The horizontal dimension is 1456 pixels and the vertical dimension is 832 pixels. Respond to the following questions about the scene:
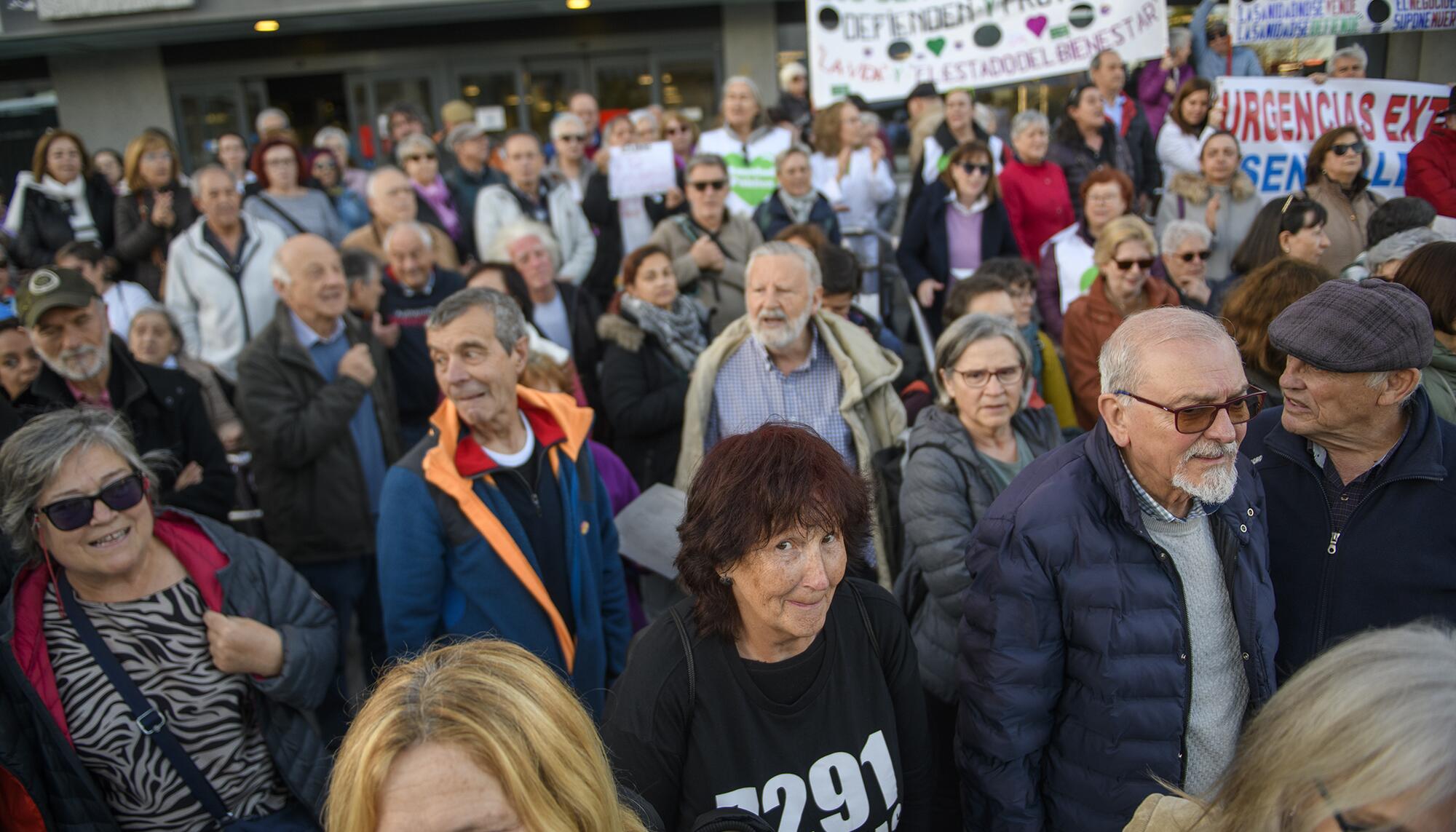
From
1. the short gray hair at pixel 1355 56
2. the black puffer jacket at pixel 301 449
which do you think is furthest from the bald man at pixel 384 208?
the short gray hair at pixel 1355 56

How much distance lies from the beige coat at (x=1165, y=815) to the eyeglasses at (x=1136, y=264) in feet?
11.7

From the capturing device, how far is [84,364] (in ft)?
12.2

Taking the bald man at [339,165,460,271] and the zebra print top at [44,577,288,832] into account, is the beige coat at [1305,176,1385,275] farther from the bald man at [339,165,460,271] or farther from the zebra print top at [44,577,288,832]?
the zebra print top at [44,577,288,832]

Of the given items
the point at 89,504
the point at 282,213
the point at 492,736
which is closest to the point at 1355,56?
the point at 492,736

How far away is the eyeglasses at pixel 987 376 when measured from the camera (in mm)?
3176

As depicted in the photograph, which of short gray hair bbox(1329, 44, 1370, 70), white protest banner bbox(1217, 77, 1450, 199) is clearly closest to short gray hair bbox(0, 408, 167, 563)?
white protest banner bbox(1217, 77, 1450, 199)

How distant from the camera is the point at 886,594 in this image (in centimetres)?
244

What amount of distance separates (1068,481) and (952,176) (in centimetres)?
441

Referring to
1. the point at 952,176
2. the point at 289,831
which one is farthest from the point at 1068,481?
the point at 952,176

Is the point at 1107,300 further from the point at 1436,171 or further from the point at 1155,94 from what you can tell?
the point at 1155,94

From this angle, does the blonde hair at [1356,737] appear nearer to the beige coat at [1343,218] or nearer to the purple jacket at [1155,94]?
the beige coat at [1343,218]

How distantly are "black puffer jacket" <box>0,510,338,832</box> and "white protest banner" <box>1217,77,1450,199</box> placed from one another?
5.68m

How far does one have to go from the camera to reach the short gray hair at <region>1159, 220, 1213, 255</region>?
5.27 m

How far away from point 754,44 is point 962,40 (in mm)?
6913
